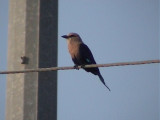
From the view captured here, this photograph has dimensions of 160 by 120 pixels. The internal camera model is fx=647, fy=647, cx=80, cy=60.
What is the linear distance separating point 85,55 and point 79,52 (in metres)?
0.10

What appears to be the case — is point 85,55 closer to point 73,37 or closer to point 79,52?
point 79,52

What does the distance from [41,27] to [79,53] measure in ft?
2.50

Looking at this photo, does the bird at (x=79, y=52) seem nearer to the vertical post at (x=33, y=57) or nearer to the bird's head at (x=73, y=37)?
the bird's head at (x=73, y=37)

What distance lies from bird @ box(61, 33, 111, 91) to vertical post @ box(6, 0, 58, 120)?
43 cm

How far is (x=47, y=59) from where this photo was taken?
9352 mm

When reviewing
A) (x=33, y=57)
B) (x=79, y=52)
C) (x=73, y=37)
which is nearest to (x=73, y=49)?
(x=79, y=52)

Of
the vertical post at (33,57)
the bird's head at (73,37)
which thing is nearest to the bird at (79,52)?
the bird's head at (73,37)

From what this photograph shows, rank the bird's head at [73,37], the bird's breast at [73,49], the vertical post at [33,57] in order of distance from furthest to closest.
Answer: the bird's head at [73,37], the bird's breast at [73,49], the vertical post at [33,57]

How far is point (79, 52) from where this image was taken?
989 centimetres

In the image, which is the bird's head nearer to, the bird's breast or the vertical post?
the bird's breast

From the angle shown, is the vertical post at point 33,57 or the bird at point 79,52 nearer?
the vertical post at point 33,57

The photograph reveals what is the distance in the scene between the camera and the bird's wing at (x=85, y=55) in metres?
9.84

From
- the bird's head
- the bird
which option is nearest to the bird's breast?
the bird

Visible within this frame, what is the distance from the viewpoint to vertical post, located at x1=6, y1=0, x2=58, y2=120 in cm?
933
